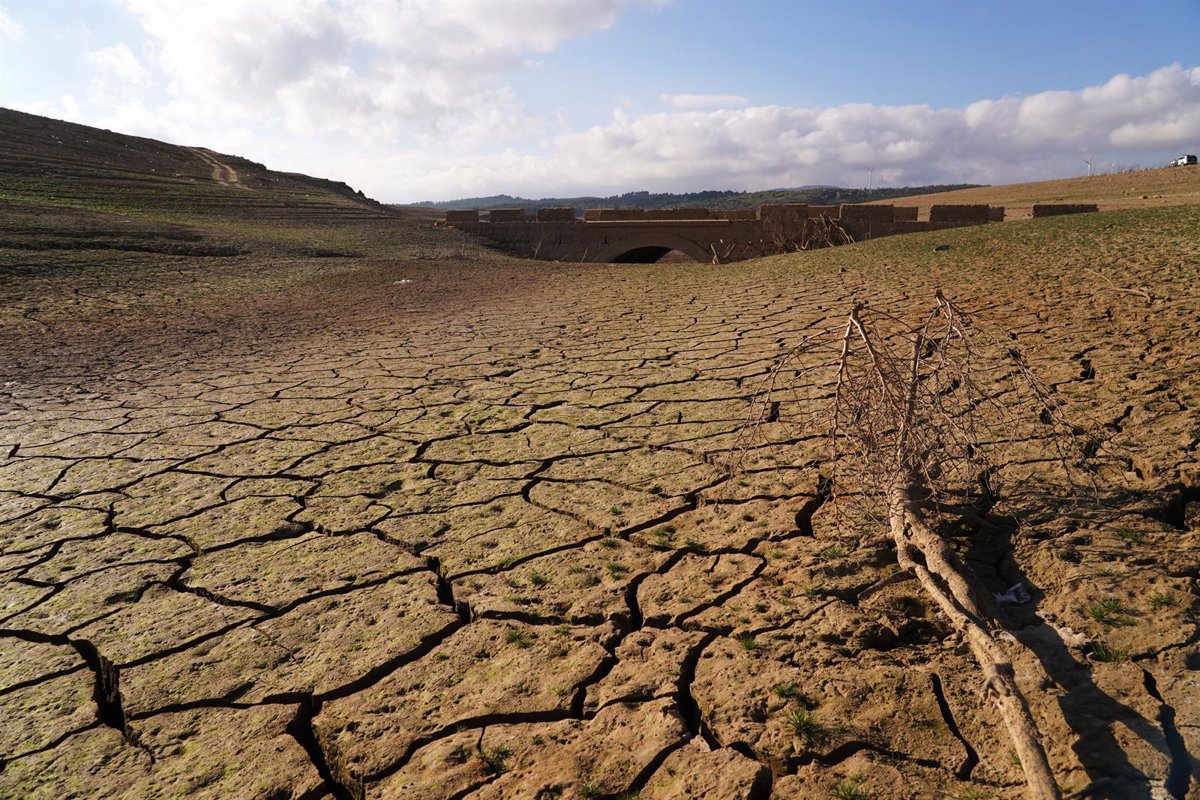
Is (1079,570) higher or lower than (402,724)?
higher

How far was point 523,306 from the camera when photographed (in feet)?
23.6

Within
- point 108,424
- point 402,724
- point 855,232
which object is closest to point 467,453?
point 402,724

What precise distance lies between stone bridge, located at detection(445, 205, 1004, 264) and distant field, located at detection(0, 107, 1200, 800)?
5495mm

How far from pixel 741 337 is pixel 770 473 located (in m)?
2.44

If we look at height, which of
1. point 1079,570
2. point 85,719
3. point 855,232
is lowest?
point 85,719

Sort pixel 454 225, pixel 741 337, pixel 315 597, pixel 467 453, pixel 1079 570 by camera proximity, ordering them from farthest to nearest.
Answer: pixel 454 225, pixel 741 337, pixel 467 453, pixel 315 597, pixel 1079 570

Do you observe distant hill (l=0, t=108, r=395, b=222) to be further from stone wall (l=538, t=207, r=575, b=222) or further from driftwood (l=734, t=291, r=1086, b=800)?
driftwood (l=734, t=291, r=1086, b=800)

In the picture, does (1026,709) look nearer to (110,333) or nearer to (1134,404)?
(1134,404)

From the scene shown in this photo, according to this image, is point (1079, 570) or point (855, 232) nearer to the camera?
point (1079, 570)

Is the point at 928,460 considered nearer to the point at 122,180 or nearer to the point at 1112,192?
the point at 1112,192

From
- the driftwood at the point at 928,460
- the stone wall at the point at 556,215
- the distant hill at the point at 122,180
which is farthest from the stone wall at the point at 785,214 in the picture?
the distant hill at the point at 122,180

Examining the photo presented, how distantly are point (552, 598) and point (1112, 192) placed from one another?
19.5m

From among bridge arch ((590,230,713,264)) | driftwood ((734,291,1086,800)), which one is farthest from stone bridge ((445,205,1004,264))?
driftwood ((734,291,1086,800))

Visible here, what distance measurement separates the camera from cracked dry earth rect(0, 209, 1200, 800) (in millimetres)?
1442
